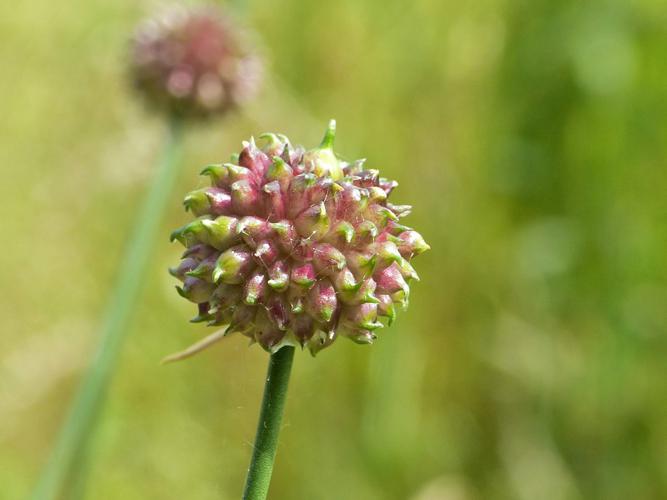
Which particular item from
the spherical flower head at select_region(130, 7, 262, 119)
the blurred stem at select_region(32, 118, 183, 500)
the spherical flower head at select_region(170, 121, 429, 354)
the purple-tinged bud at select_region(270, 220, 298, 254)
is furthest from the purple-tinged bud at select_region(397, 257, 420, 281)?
the spherical flower head at select_region(130, 7, 262, 119)

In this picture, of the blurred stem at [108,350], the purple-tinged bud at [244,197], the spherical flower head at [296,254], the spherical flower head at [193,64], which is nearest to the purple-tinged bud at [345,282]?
the spherical flower head at [296,254]

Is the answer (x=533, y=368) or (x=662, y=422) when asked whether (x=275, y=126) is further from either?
(x=662, y=422)

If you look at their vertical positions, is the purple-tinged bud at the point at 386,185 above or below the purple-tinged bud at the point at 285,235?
above

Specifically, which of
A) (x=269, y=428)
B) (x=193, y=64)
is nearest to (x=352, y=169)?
(x=269, y=428)

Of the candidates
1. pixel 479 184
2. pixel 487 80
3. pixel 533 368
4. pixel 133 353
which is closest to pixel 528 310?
pixel 533 368

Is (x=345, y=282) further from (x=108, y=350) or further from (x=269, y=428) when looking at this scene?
(x=108, y=350)

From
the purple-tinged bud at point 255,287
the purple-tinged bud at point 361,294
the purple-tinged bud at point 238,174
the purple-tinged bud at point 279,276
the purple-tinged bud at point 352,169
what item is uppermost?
the purple-tinged bud at point 238,174

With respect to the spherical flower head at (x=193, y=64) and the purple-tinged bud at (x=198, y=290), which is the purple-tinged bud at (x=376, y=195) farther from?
the spherical flower head at (x=193, y=64)
